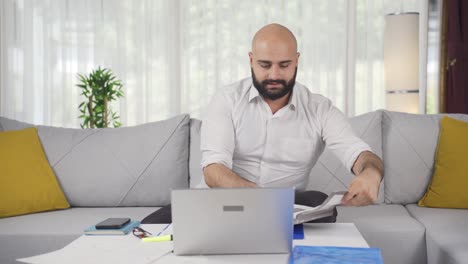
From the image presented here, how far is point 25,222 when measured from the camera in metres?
2.37

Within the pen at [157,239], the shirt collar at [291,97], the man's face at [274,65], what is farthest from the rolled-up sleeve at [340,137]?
the pen at [157,239]

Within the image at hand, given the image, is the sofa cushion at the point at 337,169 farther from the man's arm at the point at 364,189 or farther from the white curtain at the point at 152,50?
the white curtain at the point at 152,50

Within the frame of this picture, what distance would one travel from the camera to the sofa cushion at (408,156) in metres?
2.64

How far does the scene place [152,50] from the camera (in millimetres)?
5301

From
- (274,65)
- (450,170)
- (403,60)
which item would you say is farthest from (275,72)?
(403,60)

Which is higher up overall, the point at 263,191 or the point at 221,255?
the point at 263,191

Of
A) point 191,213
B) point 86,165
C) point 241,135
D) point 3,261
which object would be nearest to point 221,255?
point 191,213

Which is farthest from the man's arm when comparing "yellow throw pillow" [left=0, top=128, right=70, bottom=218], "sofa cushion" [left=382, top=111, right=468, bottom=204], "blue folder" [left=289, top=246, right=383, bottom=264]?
"yellow throw pillow" [left=0, top=128, right=70, bottom=218]

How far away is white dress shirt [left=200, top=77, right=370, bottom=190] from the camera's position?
7.24 ft

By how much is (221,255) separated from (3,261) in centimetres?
126

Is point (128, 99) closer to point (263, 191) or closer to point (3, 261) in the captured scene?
point (3, 261)

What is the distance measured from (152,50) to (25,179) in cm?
289

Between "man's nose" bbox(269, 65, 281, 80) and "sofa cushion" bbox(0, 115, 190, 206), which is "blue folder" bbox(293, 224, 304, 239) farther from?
"sofa cushion" bbox(0, 115, 190, 206)

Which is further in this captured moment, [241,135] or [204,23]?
[204,23]
